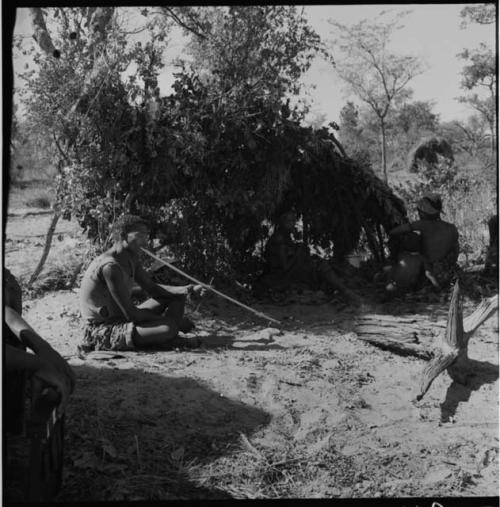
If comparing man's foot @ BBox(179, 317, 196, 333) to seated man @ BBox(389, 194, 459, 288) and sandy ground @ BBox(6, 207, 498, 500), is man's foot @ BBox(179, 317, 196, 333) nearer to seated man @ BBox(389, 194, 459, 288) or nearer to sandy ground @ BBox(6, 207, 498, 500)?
sandy ground @ BBox(6, 207, 498, 500)

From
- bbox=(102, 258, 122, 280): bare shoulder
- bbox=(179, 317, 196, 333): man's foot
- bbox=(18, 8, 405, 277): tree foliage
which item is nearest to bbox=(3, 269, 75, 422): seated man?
bbox=(102, 258, 122, 280): bare shoulder

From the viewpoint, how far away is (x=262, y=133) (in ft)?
25.9

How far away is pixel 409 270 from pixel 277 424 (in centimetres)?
391

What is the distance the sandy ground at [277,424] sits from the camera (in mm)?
4082

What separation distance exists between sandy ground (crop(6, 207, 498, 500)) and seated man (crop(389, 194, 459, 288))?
5.39ft

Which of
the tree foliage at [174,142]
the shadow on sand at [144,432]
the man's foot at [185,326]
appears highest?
the tree foliage at [174,142]

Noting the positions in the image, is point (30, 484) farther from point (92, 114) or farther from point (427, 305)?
→ point (427, 305)

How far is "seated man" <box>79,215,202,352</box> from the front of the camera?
6.09m

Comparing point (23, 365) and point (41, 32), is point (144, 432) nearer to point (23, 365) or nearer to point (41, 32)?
point (23, 365)

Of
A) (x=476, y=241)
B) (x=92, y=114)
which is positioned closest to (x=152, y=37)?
(x=92, y=114)

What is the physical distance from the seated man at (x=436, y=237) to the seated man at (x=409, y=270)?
89 mm

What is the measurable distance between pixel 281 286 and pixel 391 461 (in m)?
4.16

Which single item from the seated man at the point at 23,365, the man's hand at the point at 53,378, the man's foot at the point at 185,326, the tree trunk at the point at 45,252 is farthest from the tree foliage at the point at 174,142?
the man's hand at the point at 53,378

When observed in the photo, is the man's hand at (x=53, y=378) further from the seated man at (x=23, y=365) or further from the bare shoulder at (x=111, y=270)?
the bare shoulder at (x=111, y=270)
